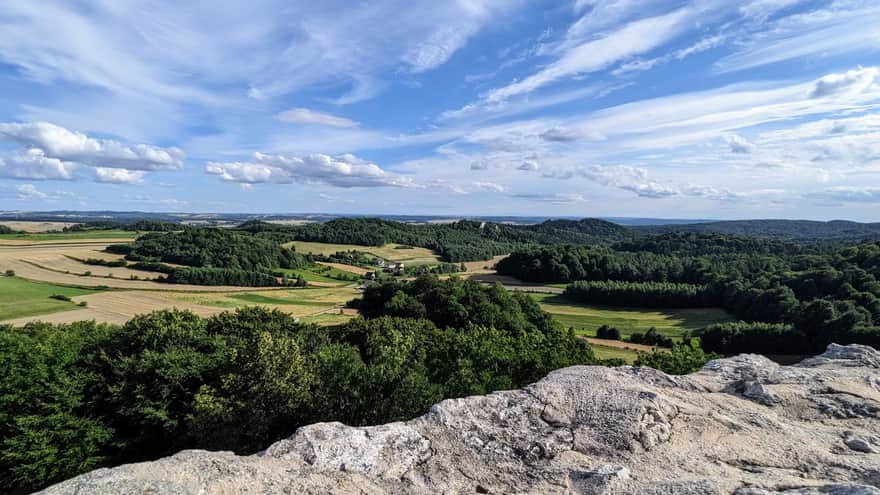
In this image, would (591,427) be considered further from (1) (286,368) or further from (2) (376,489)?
(1) (286,368)

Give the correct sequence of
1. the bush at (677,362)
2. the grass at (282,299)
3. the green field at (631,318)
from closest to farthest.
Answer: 1. the bush at (677,362)
2. the green field at (631,318)
3. the grass at (282,299)

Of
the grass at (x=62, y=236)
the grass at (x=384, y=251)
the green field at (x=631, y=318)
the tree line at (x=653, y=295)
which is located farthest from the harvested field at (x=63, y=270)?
the tree line at (x=653, y=295)

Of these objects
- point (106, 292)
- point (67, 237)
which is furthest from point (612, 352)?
point (67, 237)

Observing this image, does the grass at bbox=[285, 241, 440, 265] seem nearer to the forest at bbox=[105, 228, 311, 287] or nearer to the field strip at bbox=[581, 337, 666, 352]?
the forest at bbox=[105, 228, 311, 287]

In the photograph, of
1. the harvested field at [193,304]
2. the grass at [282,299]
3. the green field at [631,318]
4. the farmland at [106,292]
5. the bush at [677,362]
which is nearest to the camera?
the bush at [677,362]

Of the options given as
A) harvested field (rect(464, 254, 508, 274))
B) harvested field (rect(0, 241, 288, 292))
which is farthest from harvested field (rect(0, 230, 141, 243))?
harvested field (rect(464, 254, 508, 274))

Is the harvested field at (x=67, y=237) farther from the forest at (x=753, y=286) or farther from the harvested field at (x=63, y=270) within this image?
the forest at (x=753, y=286)

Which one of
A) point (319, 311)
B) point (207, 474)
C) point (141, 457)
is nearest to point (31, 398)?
point (141, 457)
